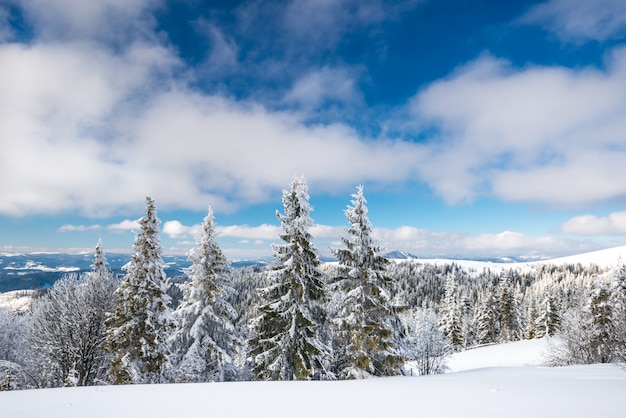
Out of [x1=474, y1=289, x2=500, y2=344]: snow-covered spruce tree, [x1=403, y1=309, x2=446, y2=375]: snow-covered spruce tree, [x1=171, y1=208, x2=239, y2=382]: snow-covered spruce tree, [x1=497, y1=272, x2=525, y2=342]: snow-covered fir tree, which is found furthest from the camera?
[x1=474, y1=289, x2=500, y2=344]: snow-covered spruce tree

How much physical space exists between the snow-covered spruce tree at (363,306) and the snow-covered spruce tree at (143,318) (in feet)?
35.4

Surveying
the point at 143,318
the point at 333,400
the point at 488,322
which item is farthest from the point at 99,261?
the point at 488,322

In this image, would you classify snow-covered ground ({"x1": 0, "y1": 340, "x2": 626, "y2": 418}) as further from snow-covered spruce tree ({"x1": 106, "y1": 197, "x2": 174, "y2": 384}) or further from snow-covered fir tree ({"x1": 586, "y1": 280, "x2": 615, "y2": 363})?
snow-covered fir tree ({"x1": 586, "y1": 280, "x2": 615, "y2": 363})

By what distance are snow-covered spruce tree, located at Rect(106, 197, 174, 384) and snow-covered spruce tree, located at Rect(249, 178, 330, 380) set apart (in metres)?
5.82

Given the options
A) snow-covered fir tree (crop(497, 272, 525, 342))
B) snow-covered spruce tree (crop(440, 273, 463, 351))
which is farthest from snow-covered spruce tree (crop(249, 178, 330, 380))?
snow-covered fir tree (crop(497, 272, 525, 342))

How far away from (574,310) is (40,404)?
37261 mm

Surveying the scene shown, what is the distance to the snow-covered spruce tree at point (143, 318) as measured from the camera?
59.7 feet

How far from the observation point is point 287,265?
17938 millimetres

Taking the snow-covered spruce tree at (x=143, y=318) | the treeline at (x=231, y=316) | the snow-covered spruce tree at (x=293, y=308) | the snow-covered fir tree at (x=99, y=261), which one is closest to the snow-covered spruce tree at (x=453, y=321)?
the treeline at (x=231, y=316)

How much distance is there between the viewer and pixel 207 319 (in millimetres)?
19969

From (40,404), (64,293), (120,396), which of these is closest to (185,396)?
(120,396)

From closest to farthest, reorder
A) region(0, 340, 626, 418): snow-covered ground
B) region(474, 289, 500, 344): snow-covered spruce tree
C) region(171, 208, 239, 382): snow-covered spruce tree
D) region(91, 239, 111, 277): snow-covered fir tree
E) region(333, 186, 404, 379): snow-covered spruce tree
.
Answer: region(0, 340, 626, 418): snow-covered ground, region(333, 186, 404, 379): snow-covered spruce tree, region(171, 208, 239, 382): snow-covered spruce tree, region(91, 239, 111, 277): snow-covered fir tree, region(474, 289, 500, 344): snow-covered spruce tree

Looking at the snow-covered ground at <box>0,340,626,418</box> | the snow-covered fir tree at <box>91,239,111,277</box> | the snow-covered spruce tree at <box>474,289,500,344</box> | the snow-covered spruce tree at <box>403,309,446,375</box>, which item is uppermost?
the snow-covered fir tree at <box>91,239,111,277</box>

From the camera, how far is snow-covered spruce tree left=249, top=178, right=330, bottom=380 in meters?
17.1
